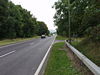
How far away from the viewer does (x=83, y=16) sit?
514 inches

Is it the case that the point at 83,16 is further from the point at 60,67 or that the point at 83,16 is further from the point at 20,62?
the point at 20,62

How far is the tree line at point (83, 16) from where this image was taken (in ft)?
35.0

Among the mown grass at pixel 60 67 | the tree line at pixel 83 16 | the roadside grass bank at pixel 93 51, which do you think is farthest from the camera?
the tree line at pixel 83 16

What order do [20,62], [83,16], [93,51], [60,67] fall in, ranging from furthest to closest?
[83,16], [93,51], [20,62], [60,67]

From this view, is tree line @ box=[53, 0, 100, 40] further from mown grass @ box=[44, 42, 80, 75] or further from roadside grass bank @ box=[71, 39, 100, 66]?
mown grass @ box=[44, 42, 80, 75]

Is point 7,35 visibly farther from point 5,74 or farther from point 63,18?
point 5,74

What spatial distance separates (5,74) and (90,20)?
746 cm

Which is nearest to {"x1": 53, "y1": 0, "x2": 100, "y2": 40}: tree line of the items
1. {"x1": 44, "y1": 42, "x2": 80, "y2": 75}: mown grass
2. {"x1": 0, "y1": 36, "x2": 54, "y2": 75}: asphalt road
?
{"x1": 44, "y1": 42, "x2": 80, "y2": 75}: mown grass

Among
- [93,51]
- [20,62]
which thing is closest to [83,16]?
[93,51]

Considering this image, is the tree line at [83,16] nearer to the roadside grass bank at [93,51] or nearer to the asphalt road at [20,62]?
the roadside grass bank at [93,51]

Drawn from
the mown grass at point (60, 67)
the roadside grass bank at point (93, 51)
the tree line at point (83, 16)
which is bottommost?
the mown grass at point (60, 67)

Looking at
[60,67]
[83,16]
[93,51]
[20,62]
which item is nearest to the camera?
[60,67]

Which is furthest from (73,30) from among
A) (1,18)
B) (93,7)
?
(1,18)

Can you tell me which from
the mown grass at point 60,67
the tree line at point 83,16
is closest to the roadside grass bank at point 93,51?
the tree line at point 83,16
